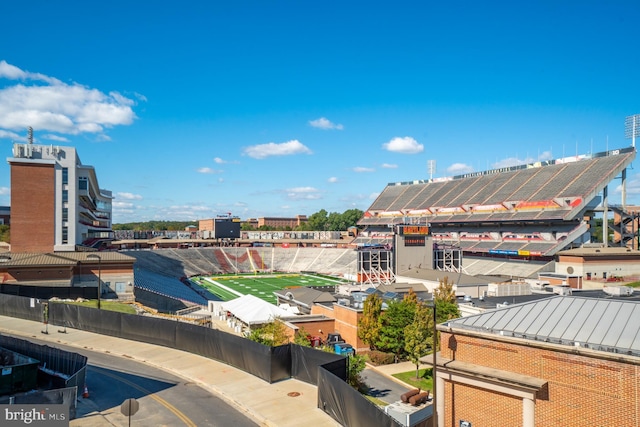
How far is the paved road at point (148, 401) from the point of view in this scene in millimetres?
17469

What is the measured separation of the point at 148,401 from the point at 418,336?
58.6 feet

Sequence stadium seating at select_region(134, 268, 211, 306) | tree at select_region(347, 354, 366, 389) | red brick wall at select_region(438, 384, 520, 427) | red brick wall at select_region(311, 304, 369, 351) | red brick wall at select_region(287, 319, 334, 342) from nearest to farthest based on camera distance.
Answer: red brick wall at select_region(438, 384, 520, 427)
tree at select_region(347, 354, 366, 389)
red brick wall at select_region(311, 304, 369, 351)
red brick wall at select_region(287, 319, 334, 342)
stadium seating at select_region(134, 268, 211, 306)

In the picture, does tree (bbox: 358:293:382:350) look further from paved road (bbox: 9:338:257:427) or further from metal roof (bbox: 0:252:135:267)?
metal roof (bbox: 0:252:135:267)

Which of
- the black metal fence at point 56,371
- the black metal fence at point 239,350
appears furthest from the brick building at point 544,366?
the black metal fence at point 56,371

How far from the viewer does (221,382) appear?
2173 cm

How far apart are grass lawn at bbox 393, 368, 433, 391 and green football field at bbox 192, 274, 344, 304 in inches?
1412

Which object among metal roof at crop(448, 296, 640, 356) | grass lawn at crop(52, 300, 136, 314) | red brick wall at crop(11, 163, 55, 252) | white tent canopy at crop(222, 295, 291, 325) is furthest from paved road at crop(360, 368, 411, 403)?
red brick wall at crop(11, 163, 55, 252)

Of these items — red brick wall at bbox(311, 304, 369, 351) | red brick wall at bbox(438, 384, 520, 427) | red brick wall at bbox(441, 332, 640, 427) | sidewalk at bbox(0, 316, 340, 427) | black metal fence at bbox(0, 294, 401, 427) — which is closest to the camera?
red brick wall at bbox(441, 332, 640, 427)

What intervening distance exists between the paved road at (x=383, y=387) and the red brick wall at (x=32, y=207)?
4209 cm

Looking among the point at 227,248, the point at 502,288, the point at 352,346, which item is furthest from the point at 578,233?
the point at 227,248

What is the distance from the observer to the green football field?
239 feet

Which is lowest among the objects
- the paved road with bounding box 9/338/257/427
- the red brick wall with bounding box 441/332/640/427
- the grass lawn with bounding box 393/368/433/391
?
the grass lawn with bounding box 393/368/433/391

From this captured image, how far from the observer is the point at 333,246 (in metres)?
120

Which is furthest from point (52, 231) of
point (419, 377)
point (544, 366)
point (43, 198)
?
point (544, 366)
